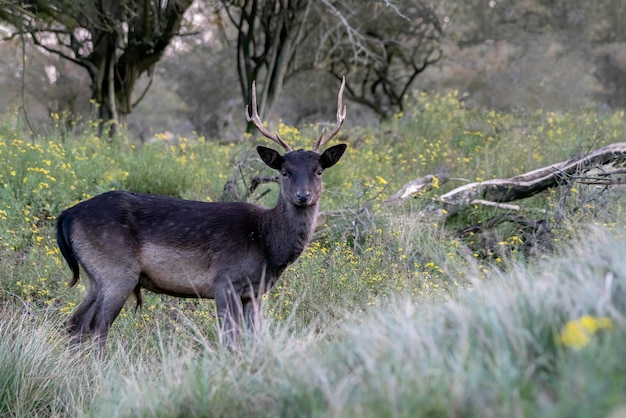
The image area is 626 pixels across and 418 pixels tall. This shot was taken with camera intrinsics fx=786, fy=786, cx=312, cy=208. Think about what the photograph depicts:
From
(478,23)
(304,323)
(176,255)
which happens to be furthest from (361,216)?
(478,23)

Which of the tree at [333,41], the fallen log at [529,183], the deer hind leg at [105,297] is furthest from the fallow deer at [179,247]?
the tree at [333,41]

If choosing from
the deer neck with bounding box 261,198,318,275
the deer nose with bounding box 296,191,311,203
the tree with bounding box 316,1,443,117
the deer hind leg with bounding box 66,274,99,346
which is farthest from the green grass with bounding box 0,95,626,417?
the tree with bounding box 316,1,443,117

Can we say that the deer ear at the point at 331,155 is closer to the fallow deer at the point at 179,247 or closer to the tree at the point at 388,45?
the fallow deer at the point at 179,247

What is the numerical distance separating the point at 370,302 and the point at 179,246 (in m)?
1.59

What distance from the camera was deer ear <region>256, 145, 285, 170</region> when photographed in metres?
6.52

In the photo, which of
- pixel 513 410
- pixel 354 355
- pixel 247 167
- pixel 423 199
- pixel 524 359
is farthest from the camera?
pixel 247 167

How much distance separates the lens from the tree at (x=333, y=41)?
48.4 ft

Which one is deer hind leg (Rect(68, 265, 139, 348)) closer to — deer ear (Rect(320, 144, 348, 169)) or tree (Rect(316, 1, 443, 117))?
deer ear (Rect(320, 144, 348, 169))

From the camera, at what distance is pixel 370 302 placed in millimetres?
6293

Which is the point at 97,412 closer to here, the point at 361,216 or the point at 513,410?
the point at 513,410

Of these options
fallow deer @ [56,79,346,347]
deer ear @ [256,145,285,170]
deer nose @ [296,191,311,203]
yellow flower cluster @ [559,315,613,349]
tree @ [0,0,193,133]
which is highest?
tree @ [0,0,193,133]

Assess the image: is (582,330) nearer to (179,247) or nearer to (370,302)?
(370,302)

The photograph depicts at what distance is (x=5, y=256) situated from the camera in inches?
308

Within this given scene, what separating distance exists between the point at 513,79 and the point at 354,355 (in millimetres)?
20205
